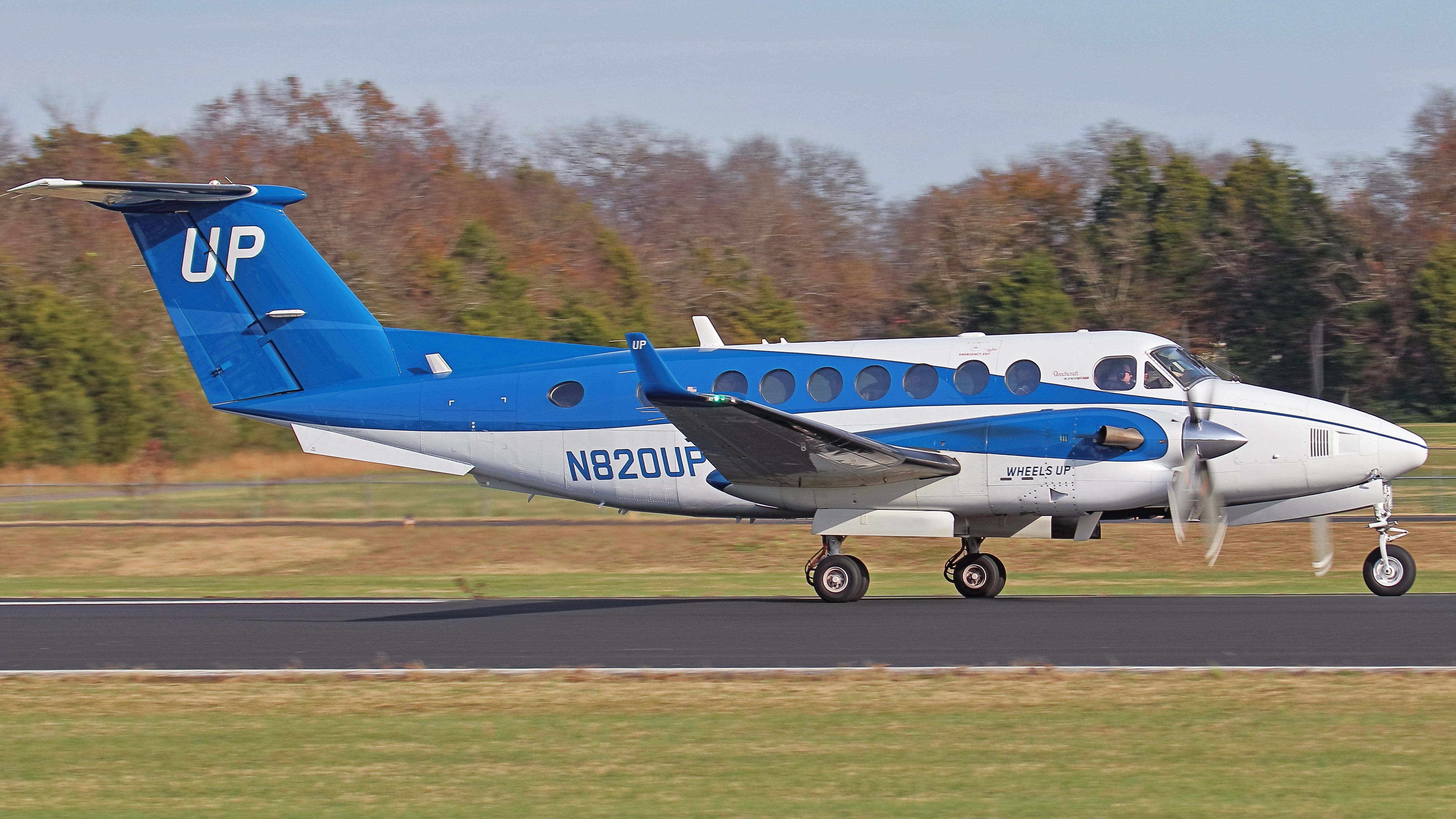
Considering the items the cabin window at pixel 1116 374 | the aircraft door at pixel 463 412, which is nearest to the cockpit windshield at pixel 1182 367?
the cabin window at pixel 1116 374

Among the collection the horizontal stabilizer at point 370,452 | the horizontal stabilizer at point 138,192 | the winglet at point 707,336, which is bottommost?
the horizontal stabilizer at point 370,452

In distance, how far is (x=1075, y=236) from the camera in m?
44.5

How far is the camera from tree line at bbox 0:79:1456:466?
35750 mm

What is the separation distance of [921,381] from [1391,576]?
5.27m

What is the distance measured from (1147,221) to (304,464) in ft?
91.3

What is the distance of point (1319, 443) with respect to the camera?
1448cm

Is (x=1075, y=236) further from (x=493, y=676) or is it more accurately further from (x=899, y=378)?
(x=493, y=676)

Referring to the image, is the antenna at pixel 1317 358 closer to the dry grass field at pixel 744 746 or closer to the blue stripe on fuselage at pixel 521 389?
the blue stripe on fuselage at pixel 521 389

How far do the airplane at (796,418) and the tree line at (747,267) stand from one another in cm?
1346

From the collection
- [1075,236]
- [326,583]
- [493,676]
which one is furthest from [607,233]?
[493,676]

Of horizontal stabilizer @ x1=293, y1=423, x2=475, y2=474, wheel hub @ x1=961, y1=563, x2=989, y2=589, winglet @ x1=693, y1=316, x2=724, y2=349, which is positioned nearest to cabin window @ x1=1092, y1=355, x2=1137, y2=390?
wheel hub @ x1=961, y1=563, x2=989, y2=589

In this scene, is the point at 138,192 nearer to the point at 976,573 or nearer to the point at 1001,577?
the point at 976,573

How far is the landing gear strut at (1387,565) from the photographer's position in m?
14.5

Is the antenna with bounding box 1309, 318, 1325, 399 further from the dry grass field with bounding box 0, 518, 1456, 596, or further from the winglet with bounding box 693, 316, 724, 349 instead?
the winglet with bounding box 693, 316, 724, 349
